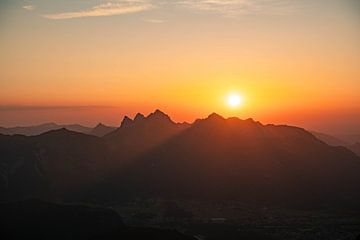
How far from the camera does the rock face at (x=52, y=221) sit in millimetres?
111438

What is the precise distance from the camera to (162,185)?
199625 mm

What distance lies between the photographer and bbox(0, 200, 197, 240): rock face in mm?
111438

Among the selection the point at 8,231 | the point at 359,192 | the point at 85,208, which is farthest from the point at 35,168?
the point at 359,192

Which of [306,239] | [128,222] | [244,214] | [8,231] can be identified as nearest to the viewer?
[8,231]

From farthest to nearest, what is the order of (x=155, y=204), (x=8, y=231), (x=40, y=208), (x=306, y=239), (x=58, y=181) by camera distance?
(x=58, y=181) → (x=155, y=204) → (x=306, y=239) → (x=40, y=208) → (x=8, y=231)

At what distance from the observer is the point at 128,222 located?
15112 centimetres

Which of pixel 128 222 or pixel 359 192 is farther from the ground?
pixel 359 192

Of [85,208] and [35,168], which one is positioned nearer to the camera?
[85,208]

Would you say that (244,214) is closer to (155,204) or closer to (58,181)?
(155,204)

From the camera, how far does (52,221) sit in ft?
384

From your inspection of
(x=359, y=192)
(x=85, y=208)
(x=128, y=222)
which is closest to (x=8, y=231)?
(x=85, y=208)

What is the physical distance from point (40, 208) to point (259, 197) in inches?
3593

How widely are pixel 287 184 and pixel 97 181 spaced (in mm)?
75572

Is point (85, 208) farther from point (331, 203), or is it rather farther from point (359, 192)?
point (359, 192)
